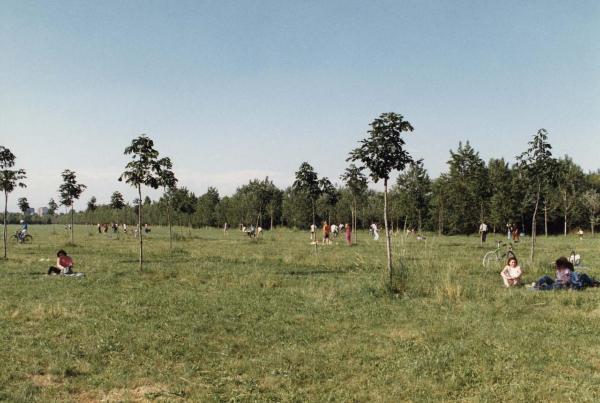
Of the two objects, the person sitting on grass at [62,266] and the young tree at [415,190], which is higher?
the young tree at [415,190]

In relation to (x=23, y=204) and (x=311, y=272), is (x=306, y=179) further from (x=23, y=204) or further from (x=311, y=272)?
(x=23, y=204)

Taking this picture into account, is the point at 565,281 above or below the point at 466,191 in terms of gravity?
below

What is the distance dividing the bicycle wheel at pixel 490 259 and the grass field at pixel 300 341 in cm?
534

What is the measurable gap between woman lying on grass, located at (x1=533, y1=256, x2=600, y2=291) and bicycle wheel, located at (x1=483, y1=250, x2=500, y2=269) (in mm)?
5226

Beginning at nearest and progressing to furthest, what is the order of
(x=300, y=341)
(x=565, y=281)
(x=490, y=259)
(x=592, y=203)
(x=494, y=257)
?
(x=300, y=341) < (x=565, y=281) < (x=490, y=259) < (x=494, y=257) < (x=592, y=203)

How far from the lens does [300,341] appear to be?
29.5 feet

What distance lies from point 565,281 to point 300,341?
914 cm

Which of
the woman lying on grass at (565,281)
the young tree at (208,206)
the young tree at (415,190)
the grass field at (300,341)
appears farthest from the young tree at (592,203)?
the young tree at (208,206)

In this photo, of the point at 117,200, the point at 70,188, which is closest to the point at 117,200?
the point at 117,200

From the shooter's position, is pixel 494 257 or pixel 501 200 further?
pixel 501 200

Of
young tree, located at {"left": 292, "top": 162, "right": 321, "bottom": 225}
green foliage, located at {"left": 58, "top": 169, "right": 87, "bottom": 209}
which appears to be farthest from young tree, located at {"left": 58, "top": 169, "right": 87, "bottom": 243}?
young tree, located at {"left": 292, "top": 162, "right": 321, "bottom": 225}

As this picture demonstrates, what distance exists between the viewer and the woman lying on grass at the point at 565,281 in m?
13.6

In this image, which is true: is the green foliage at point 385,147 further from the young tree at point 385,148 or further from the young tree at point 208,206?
the young tree at point 208,206

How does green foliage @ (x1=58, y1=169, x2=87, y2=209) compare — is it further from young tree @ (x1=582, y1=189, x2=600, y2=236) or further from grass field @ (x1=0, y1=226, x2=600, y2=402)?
young tree @ (x1=582, y1=189, x2=600, y2=236)
